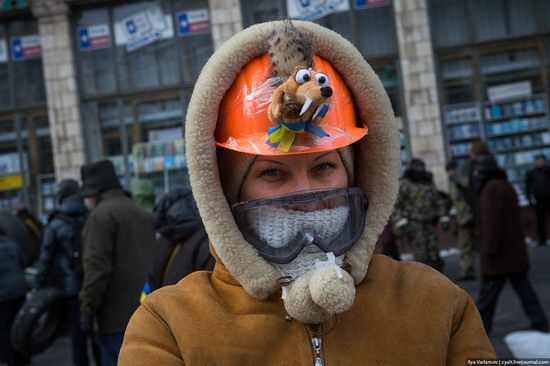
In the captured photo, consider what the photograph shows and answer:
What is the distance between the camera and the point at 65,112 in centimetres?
1403

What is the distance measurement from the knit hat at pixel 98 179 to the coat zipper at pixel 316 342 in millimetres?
4141

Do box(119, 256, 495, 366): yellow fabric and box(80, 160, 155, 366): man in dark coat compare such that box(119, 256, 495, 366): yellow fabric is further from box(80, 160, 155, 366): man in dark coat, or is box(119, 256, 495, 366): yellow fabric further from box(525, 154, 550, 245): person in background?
box(525, 154, 550, 245): person in background

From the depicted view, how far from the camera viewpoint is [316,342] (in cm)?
166

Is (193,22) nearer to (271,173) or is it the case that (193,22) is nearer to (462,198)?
(462,198)

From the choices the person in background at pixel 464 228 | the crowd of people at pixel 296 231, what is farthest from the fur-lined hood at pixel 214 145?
the person in background at pixel 464 228

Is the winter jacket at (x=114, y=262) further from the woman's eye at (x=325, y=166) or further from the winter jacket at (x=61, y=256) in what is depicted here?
the woman's eye at (x=325, y=166)

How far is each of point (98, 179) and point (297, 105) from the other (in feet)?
13.9

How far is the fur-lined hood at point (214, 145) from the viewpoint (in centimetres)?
172

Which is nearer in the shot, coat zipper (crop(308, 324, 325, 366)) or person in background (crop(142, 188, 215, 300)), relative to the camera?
coat zipper (crop(308, 324, 325, 366))

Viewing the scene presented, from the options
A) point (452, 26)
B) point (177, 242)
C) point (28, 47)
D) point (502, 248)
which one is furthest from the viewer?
point (28, 47)

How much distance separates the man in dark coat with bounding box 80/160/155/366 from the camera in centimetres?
515

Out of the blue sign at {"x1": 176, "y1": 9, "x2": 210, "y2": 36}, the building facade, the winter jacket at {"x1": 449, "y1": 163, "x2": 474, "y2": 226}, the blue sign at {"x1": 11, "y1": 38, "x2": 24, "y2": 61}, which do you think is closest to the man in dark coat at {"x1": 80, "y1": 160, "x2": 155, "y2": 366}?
the winter jacket at {"x1": 449, "y1": 163, "x2": 474, "y2": 226}

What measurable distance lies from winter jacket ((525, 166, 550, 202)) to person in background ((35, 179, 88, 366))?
8.47 meters

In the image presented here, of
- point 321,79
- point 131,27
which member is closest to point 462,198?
point 131,27
